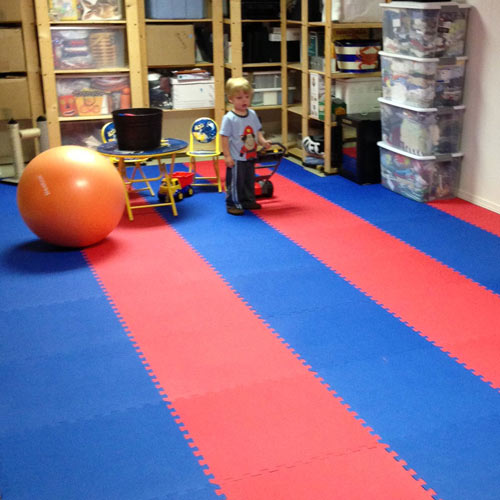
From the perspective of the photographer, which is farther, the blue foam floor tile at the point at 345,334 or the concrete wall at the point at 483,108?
the concrete wall at the point at 483,108

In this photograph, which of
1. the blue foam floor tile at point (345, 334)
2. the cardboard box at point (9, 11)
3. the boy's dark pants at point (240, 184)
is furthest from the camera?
the cardboard box at point (9, 11)

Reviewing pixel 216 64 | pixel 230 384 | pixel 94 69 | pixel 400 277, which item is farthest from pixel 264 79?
pixel 230 384

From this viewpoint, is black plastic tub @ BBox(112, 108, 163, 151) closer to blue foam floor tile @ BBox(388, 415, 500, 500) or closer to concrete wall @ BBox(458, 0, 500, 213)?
concrete wall @ BBox(458, 0, 500, 213)

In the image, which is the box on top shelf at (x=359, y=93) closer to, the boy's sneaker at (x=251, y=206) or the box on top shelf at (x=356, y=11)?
the box on top shelf at (x=356, y=11)

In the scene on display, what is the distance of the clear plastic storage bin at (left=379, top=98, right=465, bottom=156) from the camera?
20.0 feet

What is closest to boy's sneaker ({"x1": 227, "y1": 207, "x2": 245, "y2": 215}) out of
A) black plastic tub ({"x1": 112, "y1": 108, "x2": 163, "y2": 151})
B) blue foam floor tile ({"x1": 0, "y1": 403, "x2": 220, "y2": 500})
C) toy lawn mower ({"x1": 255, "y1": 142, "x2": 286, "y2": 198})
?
toy lawn mower ({"x1": 255, "y1": 142, "x2": 286, "y2": 198})

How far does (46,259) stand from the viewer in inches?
199

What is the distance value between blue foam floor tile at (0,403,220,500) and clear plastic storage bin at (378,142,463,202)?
3815 mm

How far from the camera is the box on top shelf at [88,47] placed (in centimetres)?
739

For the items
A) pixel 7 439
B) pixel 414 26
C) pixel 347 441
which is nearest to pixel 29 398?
pixel 7 439

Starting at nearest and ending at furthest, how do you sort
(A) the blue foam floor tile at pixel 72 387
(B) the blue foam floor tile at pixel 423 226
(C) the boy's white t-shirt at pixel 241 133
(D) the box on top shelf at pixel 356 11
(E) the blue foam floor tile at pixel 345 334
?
(A) the blue foam floor tile at pixel 72 387
(E) the blue foam floor tile at pixel 345 334
(B) the blue foam floor tile at pixel 423 226
(C) the boy's white t-shirt at pixel 241 133
(D) the box on top shelf at pixel 356 11

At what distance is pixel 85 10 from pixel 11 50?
0.86m

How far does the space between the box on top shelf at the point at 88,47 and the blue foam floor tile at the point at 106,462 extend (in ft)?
17.3

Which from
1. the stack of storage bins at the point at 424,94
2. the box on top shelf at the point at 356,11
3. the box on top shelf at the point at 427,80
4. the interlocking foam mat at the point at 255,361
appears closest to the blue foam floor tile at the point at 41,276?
the interlocking foam mat at the point at 255,361
